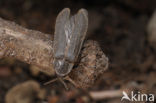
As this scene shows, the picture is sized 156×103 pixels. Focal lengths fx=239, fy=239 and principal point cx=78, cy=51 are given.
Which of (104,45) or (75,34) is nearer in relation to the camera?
(75,34)

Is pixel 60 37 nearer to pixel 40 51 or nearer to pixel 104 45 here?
pixel 40 51

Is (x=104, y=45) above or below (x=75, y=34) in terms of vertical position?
below

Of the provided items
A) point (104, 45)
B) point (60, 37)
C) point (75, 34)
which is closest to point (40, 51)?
point (60, 37)

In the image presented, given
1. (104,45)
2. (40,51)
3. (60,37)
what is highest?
(60,37)

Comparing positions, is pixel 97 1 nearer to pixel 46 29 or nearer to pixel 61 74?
pixel 46 29

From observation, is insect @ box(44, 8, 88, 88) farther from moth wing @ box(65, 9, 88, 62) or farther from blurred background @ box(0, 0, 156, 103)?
blurred background @ box(0, 0, 156, 103)

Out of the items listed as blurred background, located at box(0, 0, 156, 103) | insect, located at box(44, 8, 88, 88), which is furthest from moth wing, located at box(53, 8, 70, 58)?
blurred background, located at box(0, 0, 156, 103)

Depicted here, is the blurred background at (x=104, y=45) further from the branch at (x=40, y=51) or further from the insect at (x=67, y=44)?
the insect at (x=67, y=44)
